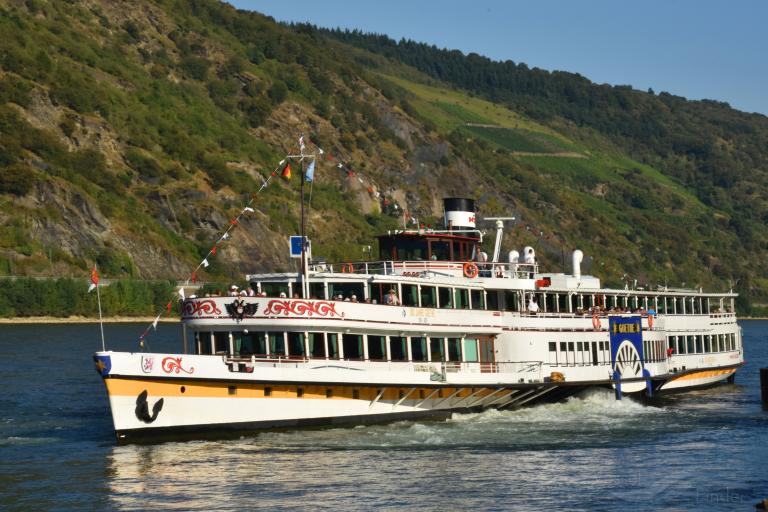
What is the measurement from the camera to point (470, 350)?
40406 millimetres

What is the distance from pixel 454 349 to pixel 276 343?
279 inches

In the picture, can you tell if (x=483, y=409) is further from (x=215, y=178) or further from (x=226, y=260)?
(x=215, y=178)

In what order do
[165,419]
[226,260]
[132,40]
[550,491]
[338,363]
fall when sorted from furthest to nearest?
[132,40] < [226,260] < [338,363] < [165,419] < [550,491]

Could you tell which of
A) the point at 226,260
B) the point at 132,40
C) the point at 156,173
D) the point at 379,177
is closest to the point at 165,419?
the point at 226,260

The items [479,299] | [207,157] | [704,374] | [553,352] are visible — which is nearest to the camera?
[479,299]

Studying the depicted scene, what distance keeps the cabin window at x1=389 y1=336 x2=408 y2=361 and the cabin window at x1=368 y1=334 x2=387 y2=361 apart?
30cm

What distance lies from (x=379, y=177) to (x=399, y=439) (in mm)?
122711

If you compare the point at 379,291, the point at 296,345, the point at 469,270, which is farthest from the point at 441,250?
the point at 296,345

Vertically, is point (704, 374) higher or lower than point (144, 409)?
lower

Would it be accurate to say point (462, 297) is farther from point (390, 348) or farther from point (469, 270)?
point (390, 348)

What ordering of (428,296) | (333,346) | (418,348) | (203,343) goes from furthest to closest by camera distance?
(428,296) < (418,348) < (203,343) < (333,346)

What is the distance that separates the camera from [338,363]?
3606cm

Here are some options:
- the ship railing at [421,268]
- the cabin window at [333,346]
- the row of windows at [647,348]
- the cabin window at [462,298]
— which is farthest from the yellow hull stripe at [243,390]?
the row of windows at [647,348]

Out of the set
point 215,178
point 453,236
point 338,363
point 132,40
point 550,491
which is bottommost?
point 550,491
